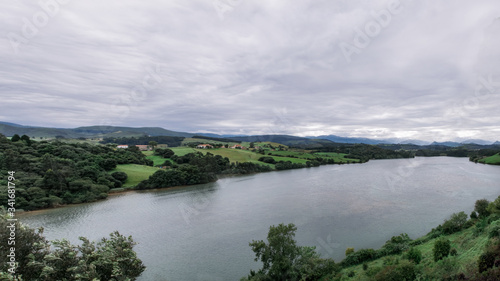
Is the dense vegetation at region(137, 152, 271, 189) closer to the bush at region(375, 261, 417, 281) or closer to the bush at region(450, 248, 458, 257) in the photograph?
the bush at region(375, 261, 417, 281)

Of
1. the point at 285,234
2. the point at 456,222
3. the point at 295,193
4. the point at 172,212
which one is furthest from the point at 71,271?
the point at 295,193

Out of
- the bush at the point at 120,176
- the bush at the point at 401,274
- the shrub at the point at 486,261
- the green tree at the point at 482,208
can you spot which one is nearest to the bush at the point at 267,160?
the bush at the point at 120,176

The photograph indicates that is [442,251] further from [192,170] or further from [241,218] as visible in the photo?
[192,170]

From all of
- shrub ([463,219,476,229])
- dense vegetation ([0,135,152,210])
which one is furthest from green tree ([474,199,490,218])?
dense vegetation ([0,135,152,210])

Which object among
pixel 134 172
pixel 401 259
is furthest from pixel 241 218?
pixel 134 172

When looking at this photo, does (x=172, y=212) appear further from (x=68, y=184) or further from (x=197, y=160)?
(x=197, y=160)

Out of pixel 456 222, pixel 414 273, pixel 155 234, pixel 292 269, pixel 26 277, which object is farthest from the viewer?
pixel 155 234
